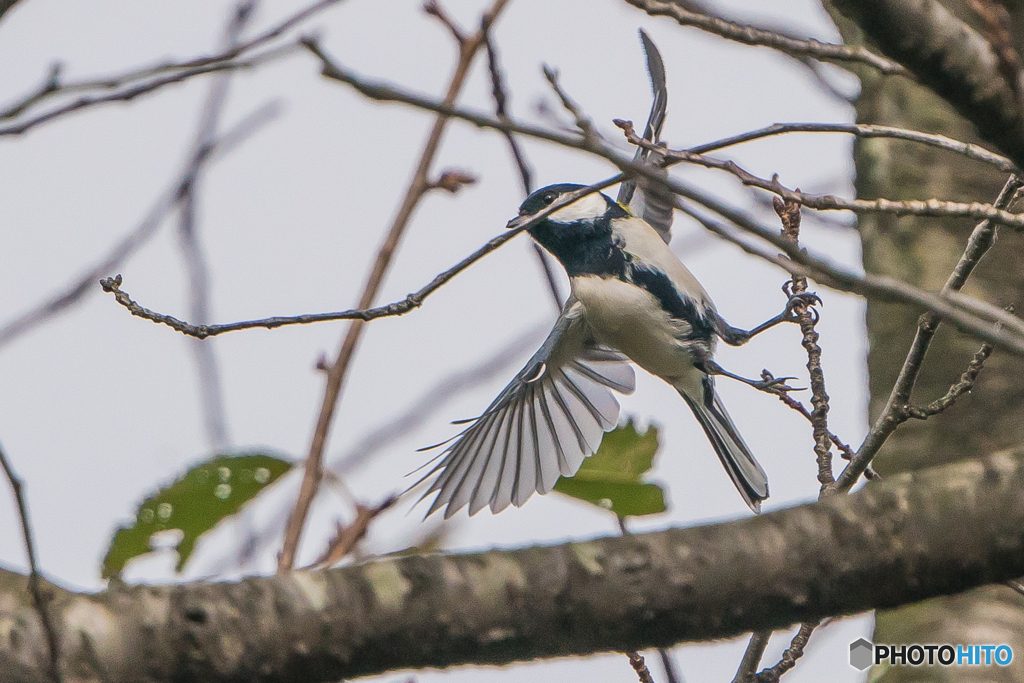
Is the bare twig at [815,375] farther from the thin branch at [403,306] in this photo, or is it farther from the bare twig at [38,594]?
the bare twig at [38,594]

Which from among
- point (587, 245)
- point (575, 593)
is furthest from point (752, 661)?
point (587, 245)

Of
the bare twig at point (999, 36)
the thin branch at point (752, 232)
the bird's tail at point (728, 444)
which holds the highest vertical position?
the bird's tail at point (728, 444)

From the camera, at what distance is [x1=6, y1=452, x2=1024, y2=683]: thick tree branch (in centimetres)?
106

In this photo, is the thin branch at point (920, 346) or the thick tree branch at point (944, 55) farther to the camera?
the thin branch at point (920, 346)

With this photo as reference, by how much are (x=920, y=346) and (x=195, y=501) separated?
1.35 meters

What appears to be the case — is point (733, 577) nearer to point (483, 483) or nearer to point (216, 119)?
point (216, 119)

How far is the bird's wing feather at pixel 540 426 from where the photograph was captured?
127 inches

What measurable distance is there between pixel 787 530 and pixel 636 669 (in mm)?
808

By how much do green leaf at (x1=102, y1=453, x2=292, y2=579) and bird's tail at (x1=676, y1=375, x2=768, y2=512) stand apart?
5.30 ft

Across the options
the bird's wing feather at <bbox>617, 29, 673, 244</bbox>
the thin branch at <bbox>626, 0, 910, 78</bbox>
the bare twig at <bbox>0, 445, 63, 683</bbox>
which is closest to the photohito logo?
the bird's wing feather at <bbox>617, 29, 673, 244</bbox>

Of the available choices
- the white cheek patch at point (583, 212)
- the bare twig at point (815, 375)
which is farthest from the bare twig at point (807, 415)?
the white cheek patch at point (583, 212)

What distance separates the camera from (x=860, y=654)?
8.51ft

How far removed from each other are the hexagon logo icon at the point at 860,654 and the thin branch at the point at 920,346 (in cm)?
103

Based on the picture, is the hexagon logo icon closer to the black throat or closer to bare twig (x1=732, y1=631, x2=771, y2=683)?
bare twig (x1=732, y1=631, x2=771, y2=683)
